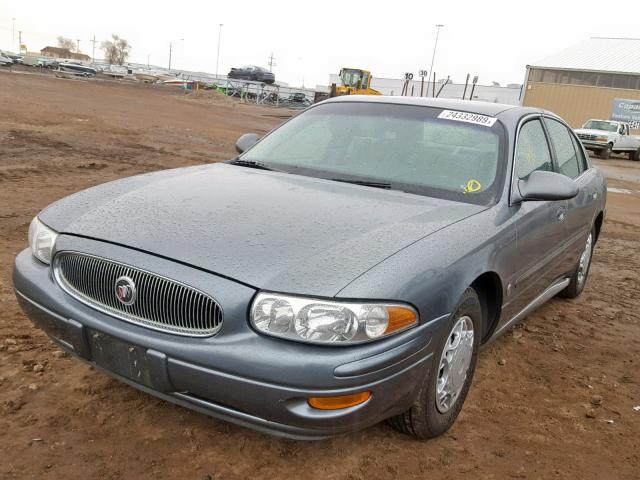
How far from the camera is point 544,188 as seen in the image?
127 inches

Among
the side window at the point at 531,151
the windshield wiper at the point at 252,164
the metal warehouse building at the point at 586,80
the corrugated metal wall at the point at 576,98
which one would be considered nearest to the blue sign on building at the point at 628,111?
the metal warehouse building at the point at 586,80

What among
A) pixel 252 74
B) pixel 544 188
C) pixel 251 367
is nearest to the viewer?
pixel 251 367

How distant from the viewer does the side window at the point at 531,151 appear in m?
3.54

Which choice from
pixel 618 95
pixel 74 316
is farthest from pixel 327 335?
pixel 618 95

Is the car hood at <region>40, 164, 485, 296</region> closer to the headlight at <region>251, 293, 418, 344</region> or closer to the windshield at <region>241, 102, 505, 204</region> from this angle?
the headlight at <region>251, 293, 418, 344</region>

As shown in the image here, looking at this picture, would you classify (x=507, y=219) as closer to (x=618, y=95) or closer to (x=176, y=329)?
(x=176, y=329)

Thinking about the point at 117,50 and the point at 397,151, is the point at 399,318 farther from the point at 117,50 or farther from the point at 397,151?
Answer: the point at 117,50

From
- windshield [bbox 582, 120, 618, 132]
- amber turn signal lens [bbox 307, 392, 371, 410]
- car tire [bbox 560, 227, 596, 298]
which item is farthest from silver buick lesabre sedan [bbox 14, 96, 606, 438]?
windshield [bbox 582, 120, 618, 132]

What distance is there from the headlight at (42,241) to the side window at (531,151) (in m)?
2.45

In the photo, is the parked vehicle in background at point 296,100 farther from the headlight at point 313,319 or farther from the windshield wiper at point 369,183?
A: the headlight at point 313,319

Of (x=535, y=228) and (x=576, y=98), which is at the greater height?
(x=576, y=98)

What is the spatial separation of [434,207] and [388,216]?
1.08 ft

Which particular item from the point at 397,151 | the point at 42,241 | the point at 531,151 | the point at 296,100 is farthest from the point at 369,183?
the point at 296,100

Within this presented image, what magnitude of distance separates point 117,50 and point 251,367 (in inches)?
5248
